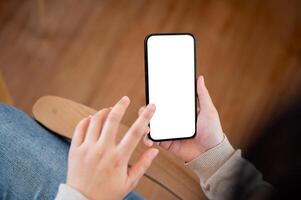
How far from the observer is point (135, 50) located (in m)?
1.36

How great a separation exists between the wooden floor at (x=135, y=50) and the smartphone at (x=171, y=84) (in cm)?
57

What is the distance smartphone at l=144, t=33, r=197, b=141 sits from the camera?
62 centimetres

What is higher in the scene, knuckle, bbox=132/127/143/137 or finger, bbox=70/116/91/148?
knuckle, bbox=132/127/143/137

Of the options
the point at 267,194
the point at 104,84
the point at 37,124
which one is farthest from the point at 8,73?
the point at 267,194

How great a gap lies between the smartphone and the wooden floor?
0.57 m

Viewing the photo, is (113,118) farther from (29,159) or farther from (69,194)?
(29,159)

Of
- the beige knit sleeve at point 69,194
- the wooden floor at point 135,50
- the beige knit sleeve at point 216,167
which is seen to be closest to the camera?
the beige knit sleeve at point 69,194

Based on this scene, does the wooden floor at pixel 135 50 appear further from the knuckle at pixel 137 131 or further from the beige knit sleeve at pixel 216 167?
the knuckle at pixel 137 131

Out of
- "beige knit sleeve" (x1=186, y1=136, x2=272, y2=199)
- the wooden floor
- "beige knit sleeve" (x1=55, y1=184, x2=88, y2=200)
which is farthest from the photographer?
the wooden floor

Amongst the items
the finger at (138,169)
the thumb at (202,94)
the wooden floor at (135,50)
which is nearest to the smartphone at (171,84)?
the thumb at (202,94)

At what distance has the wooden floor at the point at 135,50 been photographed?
4.17ft

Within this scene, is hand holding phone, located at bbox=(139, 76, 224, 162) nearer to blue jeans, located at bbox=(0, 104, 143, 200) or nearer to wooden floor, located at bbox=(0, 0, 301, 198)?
blue jeans, located at bbox=(0, 104, 143, 200)

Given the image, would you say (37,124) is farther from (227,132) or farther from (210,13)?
(210,13)

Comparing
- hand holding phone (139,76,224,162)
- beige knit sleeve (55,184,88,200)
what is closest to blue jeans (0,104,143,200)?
hand holding phone (139,76,224,162)
